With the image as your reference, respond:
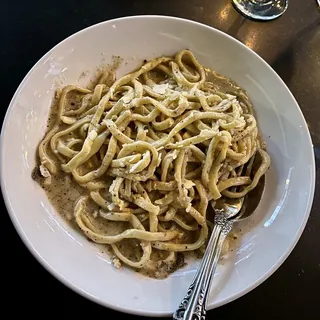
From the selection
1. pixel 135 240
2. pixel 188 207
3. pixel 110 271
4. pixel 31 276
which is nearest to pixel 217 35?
pixel 188 207

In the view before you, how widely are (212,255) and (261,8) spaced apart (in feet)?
3.80

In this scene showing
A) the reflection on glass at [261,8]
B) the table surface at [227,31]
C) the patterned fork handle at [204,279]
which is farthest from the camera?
the reflection on glass at [261,8]

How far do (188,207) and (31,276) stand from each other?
0.50 metres

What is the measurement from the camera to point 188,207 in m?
1.57

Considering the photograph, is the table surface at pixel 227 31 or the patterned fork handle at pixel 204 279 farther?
the table surface at pixel 227 31

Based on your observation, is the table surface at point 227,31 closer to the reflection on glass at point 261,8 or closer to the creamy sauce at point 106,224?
the reflection on glass at point 261,8

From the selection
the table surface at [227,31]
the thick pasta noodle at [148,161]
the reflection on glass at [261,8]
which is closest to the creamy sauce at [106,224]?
the thick pasta noodle at [148,161]

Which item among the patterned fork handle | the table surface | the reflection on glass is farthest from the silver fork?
the reflection on glass

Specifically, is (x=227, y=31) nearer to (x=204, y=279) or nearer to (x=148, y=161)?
(x=148, y=161)

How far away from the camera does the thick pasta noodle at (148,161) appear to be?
5.14 feet

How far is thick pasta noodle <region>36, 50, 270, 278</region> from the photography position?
1.57m

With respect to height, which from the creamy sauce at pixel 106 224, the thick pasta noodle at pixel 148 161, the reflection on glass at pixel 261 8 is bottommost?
the creamy sauce at pixel 106 224

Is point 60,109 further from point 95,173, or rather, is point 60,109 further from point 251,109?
point 251,109

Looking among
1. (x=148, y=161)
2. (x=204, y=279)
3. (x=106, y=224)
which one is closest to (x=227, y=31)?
(x=148, y=161)
